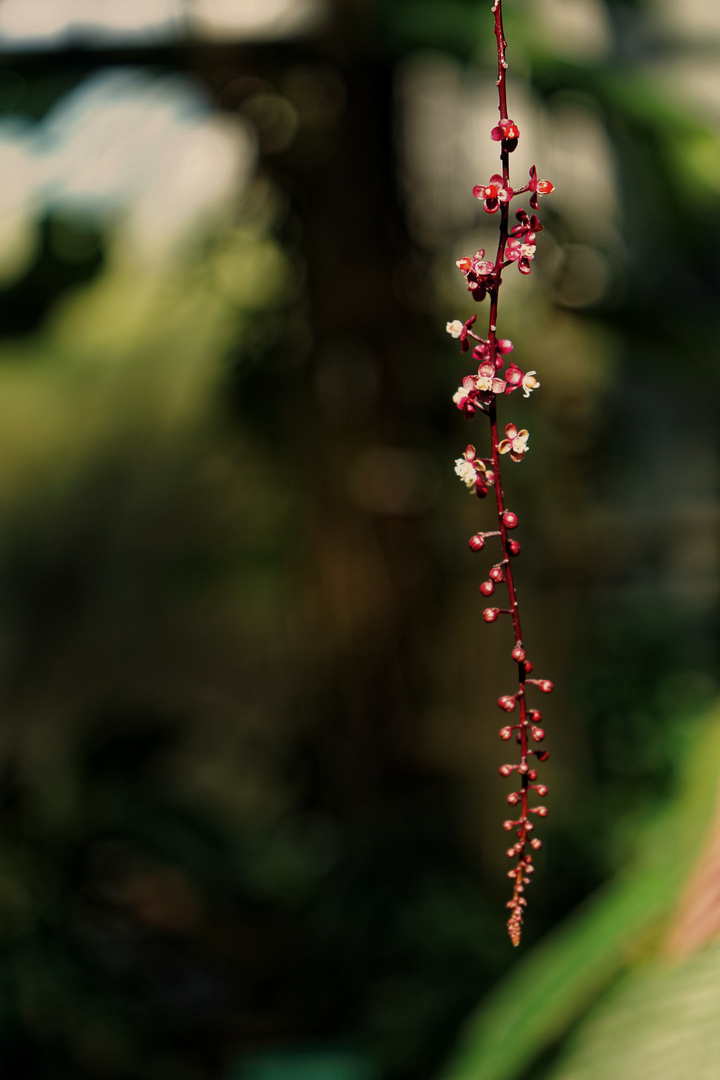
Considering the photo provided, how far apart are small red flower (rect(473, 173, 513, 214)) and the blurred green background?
0.86 m


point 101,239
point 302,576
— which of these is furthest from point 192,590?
point 101,239

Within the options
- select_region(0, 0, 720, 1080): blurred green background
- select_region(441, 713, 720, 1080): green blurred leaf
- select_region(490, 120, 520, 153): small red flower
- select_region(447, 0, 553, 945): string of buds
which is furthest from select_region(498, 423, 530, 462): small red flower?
select_region(0, 0, 720, 1080): blurred green background

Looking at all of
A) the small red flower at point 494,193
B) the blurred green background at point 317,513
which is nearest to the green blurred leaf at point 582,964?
the blurred green background at point 317,513

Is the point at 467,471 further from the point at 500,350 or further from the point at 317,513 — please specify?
the point at 317,513

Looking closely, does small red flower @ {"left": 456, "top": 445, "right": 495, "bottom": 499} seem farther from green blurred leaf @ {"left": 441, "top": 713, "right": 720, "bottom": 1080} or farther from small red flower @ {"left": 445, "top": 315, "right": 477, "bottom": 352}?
green blurred leaf @ {"left": 441, "top": 713, "right": 720, "bottom": 1080}

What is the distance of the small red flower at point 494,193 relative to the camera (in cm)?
37

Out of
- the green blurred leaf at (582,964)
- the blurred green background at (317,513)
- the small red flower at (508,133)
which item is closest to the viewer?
the small red flower at (508,133)

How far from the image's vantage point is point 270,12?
146 centimetres

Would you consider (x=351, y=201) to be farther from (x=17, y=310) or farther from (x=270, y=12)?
(x=17, y=310)

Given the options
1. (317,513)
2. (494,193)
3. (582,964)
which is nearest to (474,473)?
(494,193)

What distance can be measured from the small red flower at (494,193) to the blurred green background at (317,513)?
859 mm

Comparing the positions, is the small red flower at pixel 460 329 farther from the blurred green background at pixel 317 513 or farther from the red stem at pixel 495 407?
the blurred green background at pixel 317 513

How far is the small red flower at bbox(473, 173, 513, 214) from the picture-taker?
371 millimetres

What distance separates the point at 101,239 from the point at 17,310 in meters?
0.18
